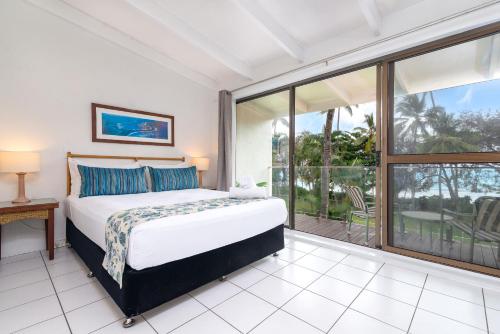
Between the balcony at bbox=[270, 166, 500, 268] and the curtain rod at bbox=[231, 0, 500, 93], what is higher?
the curtain rod at bbox=[231, 0, 500, 93]

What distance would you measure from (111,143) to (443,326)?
4.04 meters

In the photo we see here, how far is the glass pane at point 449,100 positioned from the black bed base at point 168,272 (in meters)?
1.91

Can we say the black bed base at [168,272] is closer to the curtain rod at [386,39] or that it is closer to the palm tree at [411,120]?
the palm tree at [411,120]

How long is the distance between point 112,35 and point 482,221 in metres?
4.92

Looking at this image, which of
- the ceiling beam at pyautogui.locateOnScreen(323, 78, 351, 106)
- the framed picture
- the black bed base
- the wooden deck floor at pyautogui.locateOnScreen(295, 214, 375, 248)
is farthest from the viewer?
the ceiling beam at pyautogui.locateOnScreen(323, 78, 351, 106)

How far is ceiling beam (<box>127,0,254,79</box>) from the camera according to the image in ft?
8.67

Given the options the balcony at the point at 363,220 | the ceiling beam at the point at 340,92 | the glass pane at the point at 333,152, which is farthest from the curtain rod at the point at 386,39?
the balcony at the point at 363,220

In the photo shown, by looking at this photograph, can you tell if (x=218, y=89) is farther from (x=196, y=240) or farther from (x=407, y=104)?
(x=196, y=240)

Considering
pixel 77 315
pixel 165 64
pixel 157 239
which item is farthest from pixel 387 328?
pixel 165 64

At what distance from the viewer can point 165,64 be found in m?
3.89

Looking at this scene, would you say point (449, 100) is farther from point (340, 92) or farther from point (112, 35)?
point (112, 35)

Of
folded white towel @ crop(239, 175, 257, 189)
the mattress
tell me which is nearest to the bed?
the mattress

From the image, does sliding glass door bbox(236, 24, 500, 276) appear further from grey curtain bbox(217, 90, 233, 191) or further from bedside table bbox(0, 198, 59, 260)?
bedside table bbox(0, 198, 59, 260)

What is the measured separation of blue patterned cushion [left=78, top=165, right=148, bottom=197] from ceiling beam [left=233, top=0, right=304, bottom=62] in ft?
7.96
